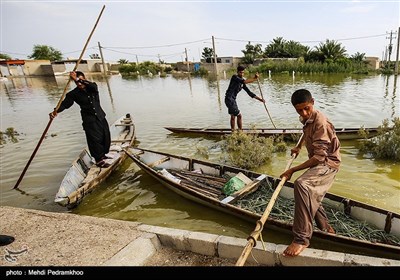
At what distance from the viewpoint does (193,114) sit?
13750 mm

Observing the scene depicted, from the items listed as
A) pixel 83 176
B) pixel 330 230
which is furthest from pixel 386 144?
pixel 83 176

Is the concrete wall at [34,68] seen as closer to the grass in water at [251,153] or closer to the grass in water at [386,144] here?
the grass in water at [251,153]

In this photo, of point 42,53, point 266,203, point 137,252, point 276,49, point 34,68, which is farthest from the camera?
point 42,53

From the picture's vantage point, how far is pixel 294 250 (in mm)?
2699

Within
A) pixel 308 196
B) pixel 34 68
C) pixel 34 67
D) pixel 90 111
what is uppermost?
pixel 34 67

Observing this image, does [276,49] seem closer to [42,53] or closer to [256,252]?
[256,252]

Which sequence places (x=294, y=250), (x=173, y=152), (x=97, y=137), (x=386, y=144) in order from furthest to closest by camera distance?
(x=173, y=152) < (x=386, y=144) < (x=97, y=137) < (x=294, y=250)

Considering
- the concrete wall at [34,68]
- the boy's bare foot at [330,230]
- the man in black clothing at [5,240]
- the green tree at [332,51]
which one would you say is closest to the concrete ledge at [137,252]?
the man in black clothing at [5,240]

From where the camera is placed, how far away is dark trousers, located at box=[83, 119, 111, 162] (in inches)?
227

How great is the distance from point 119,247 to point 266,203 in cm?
234

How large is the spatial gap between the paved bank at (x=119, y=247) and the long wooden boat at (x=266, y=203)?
62 cm

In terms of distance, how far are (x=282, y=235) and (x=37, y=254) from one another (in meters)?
3.28
